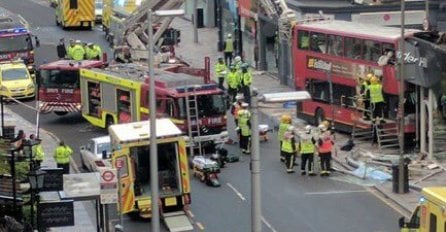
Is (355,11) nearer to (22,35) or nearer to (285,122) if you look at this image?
(285,122)

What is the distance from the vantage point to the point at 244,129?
37.2m

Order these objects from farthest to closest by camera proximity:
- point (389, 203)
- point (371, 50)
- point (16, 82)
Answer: point (16, 82) < point (371, 50) < point (389, 203)

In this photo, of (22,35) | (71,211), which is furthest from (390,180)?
(22,35)

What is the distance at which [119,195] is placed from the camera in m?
28.7

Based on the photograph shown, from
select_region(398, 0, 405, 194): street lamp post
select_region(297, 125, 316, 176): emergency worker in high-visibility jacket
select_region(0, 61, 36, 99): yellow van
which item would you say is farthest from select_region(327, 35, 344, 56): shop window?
select_region(0, 61, 36, 99): yellow van

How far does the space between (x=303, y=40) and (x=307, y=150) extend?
9384mm

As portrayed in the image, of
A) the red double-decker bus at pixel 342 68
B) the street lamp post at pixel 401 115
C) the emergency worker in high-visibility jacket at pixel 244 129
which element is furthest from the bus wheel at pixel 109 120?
the street lamp post at pixel 401 115

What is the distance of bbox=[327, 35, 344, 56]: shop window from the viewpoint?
3988 cm

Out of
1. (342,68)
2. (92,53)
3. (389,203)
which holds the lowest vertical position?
(389,203)

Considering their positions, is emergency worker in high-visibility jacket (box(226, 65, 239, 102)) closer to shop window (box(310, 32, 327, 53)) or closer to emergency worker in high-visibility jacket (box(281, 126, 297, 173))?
shop window (box(310, 32, 327, 53))

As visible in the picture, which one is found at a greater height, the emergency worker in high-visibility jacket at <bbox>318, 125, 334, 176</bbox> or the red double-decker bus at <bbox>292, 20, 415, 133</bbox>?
the red double-decker bus at <bbox>292, 20, 415, 133</bbox>

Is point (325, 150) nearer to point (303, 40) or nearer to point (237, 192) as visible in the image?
point (237, 192)

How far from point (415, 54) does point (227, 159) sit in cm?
645

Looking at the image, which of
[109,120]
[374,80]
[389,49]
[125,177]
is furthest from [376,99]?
[125,177]
